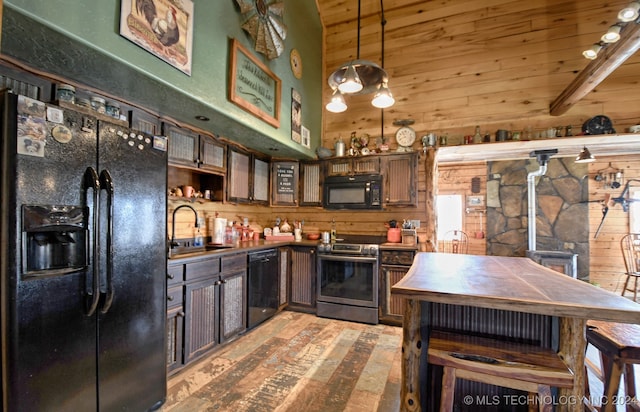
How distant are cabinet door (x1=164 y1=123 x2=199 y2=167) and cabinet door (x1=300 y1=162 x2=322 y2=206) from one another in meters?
1.68

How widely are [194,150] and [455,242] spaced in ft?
18.5

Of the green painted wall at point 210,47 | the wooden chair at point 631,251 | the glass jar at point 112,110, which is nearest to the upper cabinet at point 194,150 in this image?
the green painted wall at point 210,47

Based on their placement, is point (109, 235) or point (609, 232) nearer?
point (109, 235)

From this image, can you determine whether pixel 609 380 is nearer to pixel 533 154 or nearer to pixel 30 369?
pixel 30 369

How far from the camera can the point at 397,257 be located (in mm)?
3359

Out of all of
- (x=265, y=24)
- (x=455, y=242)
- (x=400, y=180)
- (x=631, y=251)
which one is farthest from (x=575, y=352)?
(x=631, y=251)

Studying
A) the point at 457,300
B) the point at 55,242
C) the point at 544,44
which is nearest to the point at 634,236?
the point at 544,44

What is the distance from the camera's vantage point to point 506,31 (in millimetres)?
3746

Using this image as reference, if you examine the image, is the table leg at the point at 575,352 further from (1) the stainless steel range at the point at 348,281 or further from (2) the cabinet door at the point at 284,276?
(2) the cabinet door at the point at 284,276

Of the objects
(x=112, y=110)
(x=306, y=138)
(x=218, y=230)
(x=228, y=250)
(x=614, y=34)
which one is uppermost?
(x=614, y=34)

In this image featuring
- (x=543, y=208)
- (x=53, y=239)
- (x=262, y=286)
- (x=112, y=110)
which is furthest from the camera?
(x=543, y=208)

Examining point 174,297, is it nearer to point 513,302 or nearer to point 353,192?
point 513,302

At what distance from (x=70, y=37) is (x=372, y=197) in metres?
3.19

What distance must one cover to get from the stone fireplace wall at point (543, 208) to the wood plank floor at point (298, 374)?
10.3 ft
